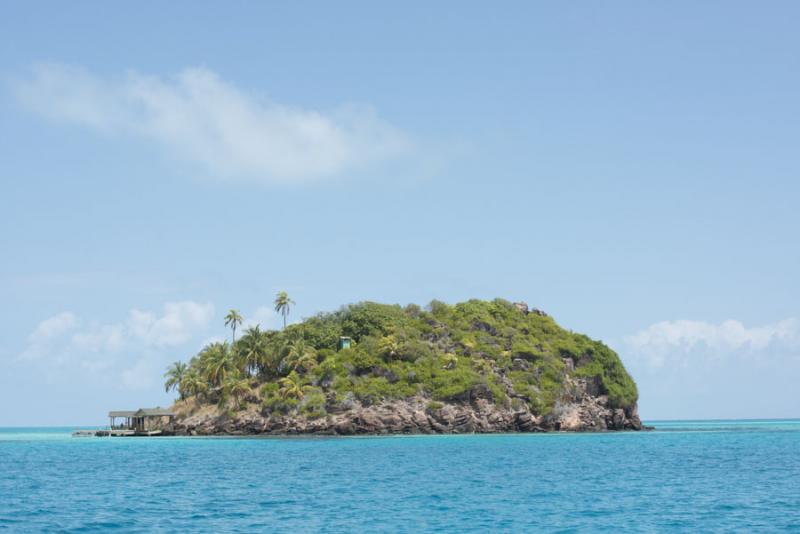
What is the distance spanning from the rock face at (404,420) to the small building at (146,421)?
113 inches

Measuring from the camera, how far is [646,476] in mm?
55406

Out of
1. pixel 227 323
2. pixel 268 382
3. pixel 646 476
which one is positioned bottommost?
pixel 646 476

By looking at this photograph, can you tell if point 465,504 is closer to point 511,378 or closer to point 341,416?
point 341,416

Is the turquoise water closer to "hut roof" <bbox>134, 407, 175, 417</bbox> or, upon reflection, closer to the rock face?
the rock face

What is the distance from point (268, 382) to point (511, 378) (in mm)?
38130

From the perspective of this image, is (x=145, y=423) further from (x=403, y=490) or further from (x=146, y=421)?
(x=403, y=490)

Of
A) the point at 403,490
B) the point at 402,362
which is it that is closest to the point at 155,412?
the point at 402,362

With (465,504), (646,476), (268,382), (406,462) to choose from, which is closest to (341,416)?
(268,382)

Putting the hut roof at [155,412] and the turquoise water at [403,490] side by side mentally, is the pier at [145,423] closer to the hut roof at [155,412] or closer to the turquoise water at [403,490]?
the hut roof at [155,412]

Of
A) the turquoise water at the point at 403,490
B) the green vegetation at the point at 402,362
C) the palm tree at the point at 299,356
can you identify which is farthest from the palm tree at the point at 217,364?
the turquoise water at the point at 403,490

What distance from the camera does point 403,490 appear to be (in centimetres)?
4612

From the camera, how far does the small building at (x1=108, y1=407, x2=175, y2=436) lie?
125 metres

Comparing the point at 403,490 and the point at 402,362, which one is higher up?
the point at 402,362

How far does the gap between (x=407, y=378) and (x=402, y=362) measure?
450 cm
